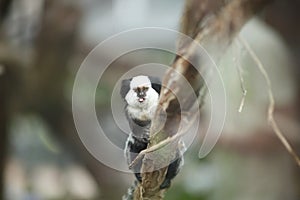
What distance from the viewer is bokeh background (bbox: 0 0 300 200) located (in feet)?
2.98

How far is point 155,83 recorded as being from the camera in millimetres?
416

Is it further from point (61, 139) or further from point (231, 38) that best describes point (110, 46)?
point (61, 139)

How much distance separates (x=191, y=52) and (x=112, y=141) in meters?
0.07

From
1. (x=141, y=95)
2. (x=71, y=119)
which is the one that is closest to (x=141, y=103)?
(x=141, y=95)

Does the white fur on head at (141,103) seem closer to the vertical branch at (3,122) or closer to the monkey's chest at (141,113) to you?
the monkey's chest at (141,113)

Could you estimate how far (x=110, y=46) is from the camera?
0.56 meters

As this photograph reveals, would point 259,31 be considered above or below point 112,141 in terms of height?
above

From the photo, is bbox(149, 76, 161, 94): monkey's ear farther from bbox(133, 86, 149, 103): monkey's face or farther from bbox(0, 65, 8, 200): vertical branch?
bbox(0, 65, 8, 200): vertical branch

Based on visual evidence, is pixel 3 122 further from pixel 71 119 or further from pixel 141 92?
pixel 141 92

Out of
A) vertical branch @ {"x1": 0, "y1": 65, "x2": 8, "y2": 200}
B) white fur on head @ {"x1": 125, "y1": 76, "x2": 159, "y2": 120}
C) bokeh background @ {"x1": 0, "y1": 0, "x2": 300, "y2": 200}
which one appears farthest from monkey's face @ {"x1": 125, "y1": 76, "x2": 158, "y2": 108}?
vertical branch @ {"x1": 0, "y1": 65, "x2": 8, "y2": 200}

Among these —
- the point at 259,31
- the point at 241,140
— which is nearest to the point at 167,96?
the point at 259,31

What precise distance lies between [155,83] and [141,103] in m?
0.02

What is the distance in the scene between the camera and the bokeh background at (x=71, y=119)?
0.91 metres

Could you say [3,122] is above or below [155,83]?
above
